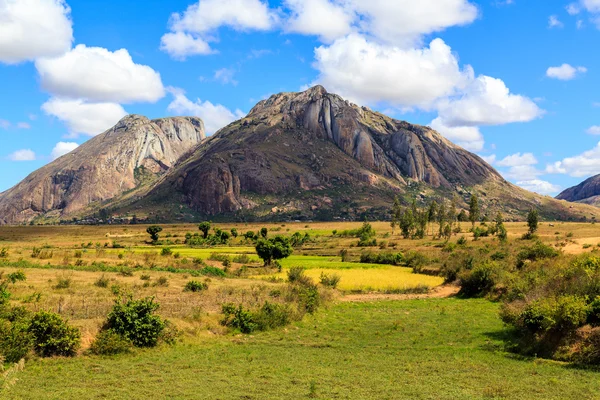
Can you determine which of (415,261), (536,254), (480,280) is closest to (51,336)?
(480,280)

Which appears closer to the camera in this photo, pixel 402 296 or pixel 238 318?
pixel 238 318

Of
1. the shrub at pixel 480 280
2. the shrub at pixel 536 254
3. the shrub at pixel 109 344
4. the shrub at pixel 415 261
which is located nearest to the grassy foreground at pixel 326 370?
the shrub at pixel 109 344

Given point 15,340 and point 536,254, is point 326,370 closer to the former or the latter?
point 15,340

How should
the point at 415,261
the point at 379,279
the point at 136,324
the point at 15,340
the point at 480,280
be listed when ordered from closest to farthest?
the point at 15,340 → the point at 136,324 → the point at 480,280 → the point at 379,279 → the point at 415,261

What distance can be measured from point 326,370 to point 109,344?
40.9ft

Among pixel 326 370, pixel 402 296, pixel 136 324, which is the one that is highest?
pixel 136 324

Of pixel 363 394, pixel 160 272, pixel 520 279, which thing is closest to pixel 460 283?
pixel 520 279

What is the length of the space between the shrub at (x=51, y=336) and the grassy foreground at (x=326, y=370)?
810 mm

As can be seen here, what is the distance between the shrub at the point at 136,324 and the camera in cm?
2647

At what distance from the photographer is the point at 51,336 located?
78.1 ft

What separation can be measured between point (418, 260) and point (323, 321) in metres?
38.6

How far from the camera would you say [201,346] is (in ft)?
91.8

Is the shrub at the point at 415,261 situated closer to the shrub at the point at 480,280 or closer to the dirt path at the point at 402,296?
the dirt path at the point at 402,296

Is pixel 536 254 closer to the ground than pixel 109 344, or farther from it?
farther from it
